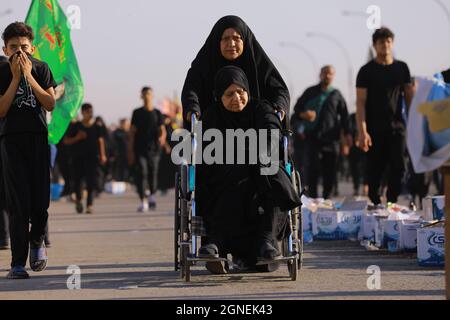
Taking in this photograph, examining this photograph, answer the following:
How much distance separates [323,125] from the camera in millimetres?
17578

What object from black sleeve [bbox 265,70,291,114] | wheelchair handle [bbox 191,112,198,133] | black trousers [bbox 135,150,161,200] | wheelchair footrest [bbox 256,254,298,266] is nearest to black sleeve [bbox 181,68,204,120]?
wheelchair handle [bbox 191,112,198,133]

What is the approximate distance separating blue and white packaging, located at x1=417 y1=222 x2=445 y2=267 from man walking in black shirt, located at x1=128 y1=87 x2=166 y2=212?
11127mm

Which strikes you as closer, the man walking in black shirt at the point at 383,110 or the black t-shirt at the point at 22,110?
the black t-shirt at the point at 22,110

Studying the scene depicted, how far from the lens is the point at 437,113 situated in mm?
7152

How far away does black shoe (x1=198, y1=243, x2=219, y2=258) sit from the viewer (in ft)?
29.2

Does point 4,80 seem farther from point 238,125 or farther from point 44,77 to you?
point 238,125

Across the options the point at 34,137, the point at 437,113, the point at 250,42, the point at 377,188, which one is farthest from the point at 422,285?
the point at 377,188

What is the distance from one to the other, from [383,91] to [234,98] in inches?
170

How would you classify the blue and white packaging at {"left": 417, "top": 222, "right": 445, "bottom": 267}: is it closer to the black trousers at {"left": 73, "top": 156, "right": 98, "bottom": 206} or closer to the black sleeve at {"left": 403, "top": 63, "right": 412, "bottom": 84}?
the black sleeve at {"left": 403, "top": 63, "right": 412, "bottom": 84}

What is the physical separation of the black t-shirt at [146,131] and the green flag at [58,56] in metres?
7.36

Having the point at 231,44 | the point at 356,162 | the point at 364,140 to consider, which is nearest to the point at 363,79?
the point at 364,140

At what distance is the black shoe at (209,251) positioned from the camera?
8.91 metres

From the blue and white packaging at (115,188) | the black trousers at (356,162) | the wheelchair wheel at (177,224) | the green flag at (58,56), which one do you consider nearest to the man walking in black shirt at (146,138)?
the green flag at (58,56)

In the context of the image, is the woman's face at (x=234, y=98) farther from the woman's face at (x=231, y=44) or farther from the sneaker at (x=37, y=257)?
the sneaker at (x=37, y=257)
